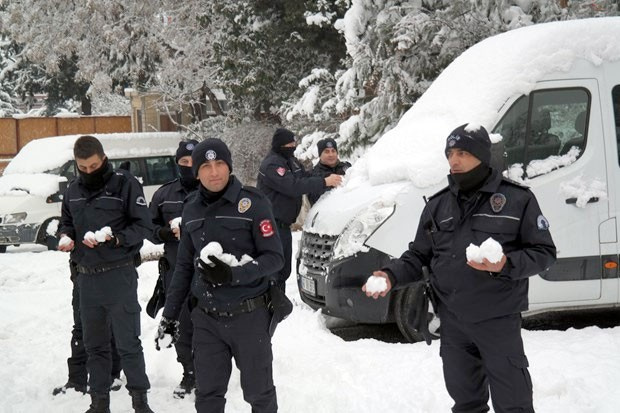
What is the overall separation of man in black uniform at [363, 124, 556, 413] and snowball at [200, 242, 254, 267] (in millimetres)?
761

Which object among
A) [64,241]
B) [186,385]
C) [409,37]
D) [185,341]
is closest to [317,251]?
[185,341]

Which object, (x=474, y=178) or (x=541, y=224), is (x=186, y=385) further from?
(x=541, y=224)

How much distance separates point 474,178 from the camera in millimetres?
3732

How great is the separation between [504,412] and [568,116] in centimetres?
340

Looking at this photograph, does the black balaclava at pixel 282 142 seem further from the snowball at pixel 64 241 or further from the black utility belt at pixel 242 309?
the black utility belt at pixel 242 309

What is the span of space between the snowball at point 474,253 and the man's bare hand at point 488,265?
21mm

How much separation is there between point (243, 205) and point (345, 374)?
1.99 meters

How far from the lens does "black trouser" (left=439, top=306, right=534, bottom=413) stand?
12.0ft

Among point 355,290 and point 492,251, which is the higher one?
point 492,251

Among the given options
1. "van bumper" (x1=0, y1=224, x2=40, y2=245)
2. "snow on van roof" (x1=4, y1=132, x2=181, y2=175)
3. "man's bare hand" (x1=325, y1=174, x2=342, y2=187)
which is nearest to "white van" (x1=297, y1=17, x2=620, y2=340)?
"man's bare hand" (x1=325, y1=174, x2=342, y2=187)

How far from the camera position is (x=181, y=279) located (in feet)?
14.7

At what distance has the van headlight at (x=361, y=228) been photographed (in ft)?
20.4

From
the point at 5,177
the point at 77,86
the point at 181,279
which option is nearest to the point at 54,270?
the point at 5,177

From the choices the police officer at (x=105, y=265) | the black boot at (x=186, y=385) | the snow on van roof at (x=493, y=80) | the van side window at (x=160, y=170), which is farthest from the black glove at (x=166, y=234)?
the van side window at (x=160, y=170)
